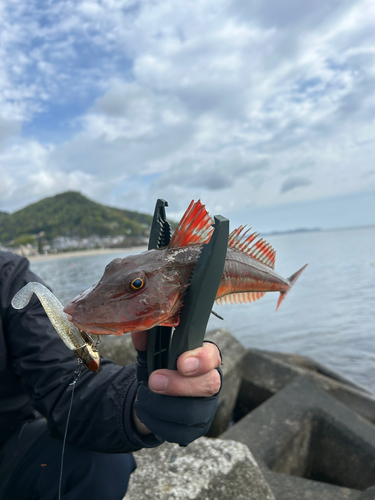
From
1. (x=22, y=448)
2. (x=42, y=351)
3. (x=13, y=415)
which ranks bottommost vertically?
(x=22, y=448)

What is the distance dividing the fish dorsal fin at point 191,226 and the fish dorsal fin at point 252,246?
0.25 metres

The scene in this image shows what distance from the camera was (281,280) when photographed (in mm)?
1741

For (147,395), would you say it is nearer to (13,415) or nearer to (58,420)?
(58,420)

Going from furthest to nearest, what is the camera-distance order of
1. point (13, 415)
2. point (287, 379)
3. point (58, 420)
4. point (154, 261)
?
point (287, 379) → point (13, 415) → point (58, 420) → point (154, 261)

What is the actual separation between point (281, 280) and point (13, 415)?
242 cm

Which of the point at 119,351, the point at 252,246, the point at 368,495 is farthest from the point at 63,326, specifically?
the point at 119,351

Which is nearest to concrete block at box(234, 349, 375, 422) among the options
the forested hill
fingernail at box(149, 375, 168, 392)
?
fingernail at box(149, 375, 168, 392)

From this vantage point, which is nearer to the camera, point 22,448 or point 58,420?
point 58,420

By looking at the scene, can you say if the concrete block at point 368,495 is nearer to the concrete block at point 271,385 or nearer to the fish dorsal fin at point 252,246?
the fish dorsal fin at point 252,246

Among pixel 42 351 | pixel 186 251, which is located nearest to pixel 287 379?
pixel 42 351

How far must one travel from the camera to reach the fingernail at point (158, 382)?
1306 millimetres

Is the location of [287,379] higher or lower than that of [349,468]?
higher

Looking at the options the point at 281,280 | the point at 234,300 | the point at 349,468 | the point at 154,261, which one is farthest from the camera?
the point at 349,468

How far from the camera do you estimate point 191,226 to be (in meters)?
1.32
